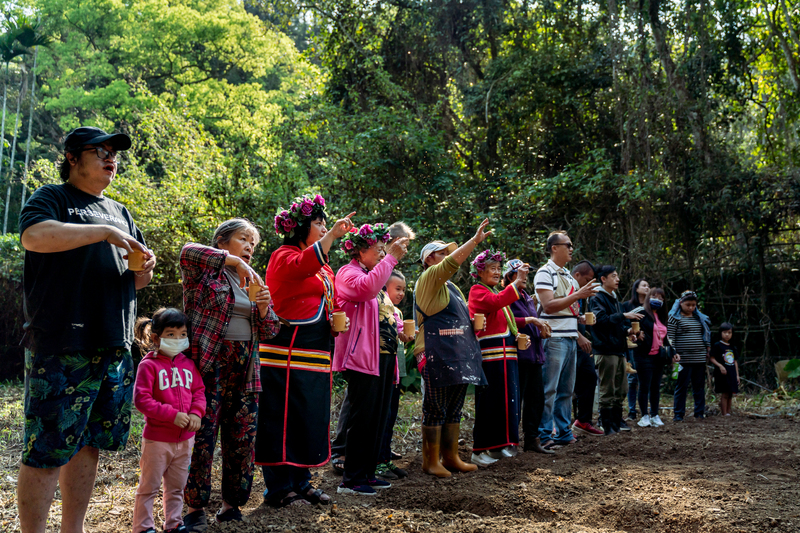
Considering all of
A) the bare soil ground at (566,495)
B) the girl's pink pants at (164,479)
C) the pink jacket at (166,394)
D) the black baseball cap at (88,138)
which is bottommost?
the bare soil ground at (566,495)

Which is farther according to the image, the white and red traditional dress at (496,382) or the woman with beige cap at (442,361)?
the white and red traditional dress at (496,382)

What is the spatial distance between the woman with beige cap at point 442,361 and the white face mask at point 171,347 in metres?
1.99

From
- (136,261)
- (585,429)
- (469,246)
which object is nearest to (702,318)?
(585,429)

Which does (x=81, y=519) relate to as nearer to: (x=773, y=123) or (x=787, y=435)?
(x=787, y=435)

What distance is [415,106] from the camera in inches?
481

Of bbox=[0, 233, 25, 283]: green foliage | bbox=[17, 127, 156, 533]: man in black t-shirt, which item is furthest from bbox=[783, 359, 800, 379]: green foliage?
bbox=[0, 233, 25, 283]: green foliage

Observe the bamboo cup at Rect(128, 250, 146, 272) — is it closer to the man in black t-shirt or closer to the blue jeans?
the man in black t-shirt

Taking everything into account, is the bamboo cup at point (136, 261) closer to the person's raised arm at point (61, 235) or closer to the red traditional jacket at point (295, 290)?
the person's raised arm at point (61, 235)

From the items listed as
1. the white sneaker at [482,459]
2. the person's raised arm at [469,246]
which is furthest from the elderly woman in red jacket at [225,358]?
the white sneaker at [482,459]

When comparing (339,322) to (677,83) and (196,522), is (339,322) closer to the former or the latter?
(196,522)

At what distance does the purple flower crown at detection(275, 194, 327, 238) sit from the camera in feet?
12.6

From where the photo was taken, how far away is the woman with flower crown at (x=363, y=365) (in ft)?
13.2

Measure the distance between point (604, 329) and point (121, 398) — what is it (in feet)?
16.8

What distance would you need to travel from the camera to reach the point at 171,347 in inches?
122
